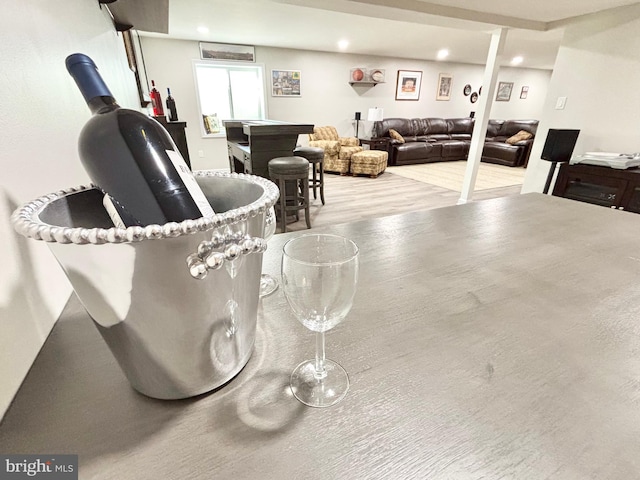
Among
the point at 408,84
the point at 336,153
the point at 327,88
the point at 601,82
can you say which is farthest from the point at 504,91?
the point at 601,82

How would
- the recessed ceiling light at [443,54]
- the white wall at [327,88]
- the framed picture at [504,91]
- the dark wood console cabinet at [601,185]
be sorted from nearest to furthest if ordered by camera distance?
the dark wood console cabinet at [601,185]
the white wall at [327,88]
the recessed ceiling light at [443,54]
the framed picture at [504,91]

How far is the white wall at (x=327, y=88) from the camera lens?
16.5 feet

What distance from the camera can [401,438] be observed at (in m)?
0.33

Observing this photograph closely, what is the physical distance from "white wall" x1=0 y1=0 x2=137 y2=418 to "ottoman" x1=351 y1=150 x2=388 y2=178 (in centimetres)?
480

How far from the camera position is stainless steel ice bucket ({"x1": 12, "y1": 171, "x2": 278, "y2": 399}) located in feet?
0.82

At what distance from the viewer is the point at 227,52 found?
5.20m

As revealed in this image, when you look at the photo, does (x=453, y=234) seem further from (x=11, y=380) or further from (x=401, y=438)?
(x=11, y=380)

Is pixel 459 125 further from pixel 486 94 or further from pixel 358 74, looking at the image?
pixel 486 94

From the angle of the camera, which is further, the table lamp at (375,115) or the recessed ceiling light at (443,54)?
the table lamp at (375,115)

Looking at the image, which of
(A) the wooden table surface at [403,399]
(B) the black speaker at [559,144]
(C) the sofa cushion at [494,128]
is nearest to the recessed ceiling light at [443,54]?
(C) the sofa cushion at [494,128]

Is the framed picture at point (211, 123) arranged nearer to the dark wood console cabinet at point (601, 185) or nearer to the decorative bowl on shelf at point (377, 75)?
the decorative bowl on shelf at point (377, 75)

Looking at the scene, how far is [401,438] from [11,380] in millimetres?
448

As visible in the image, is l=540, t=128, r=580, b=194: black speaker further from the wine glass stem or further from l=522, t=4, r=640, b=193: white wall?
the wine glass stem

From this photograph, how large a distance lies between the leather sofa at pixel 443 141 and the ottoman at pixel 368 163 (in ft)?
2.89
